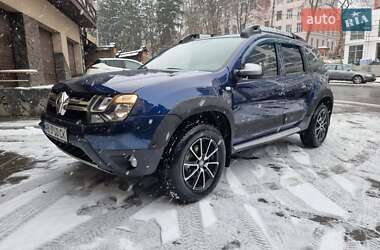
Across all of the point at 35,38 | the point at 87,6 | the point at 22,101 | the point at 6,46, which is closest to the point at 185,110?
the point at 22,101

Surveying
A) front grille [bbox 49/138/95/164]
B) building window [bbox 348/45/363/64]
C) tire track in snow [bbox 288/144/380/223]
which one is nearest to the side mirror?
tire track in snow [bbox 288/144/380/223]

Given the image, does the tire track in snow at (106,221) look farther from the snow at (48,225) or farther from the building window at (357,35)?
the building window at (357,35)

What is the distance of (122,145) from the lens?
2779 mm

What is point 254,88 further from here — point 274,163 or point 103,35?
point 103,35

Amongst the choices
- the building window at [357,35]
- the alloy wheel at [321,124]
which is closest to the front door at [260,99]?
the alloy wheel at [321,124]

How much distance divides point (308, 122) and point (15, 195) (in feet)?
13.0

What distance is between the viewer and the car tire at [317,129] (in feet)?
17.1

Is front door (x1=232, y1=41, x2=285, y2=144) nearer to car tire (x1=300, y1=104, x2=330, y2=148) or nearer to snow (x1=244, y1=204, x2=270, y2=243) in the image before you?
snow (x1=244, y1=204, x2=270, y2=243)

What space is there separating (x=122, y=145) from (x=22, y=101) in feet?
19.3

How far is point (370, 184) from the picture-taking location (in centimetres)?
390

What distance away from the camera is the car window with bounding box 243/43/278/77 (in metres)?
3.93

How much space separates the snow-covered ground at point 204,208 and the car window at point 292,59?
4.06ft

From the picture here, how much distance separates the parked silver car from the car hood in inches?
912

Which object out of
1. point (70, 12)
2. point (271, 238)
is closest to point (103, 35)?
point (70, 12)
